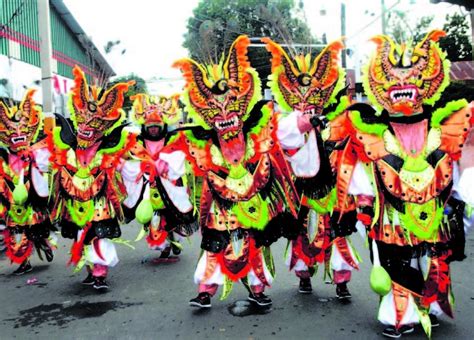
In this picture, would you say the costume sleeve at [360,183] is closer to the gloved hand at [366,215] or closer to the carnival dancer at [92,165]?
the gloved hand at [366,215]

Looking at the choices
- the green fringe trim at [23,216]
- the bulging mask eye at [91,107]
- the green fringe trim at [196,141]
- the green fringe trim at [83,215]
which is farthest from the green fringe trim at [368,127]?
the green fringe trim at [23,216]

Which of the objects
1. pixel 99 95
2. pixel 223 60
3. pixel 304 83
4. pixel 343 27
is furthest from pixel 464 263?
pixel 343 27

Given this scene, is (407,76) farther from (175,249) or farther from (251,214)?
(175,249)

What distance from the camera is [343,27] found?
19.4 metres

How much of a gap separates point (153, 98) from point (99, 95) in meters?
1.86

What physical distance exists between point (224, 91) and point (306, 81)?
70 centimetres

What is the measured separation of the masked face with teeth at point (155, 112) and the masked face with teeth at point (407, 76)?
3.56 meters

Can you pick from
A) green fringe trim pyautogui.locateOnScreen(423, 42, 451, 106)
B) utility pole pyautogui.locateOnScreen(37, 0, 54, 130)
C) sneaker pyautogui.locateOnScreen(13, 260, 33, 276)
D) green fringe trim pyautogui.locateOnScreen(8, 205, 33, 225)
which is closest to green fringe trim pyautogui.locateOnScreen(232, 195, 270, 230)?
green fringe trim pyautogui.locateOnScreen(423, 42, 451, 106)

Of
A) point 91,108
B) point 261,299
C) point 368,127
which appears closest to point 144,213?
point 91,108

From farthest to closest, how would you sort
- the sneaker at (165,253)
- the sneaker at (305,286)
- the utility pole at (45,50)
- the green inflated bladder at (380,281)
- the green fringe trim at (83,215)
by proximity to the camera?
the utility pole at (45,50)
the sneaker at (165,253)
the green fringe trim at (83,215)
the sneaker at (305,286)
the green inflated bladder at (380,281)

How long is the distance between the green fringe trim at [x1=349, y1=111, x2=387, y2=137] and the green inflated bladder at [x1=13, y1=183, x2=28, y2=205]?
3.64 metres

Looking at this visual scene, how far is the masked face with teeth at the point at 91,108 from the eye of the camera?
17.3 feet

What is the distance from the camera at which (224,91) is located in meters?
4.32

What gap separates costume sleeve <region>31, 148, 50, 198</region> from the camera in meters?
5.77
